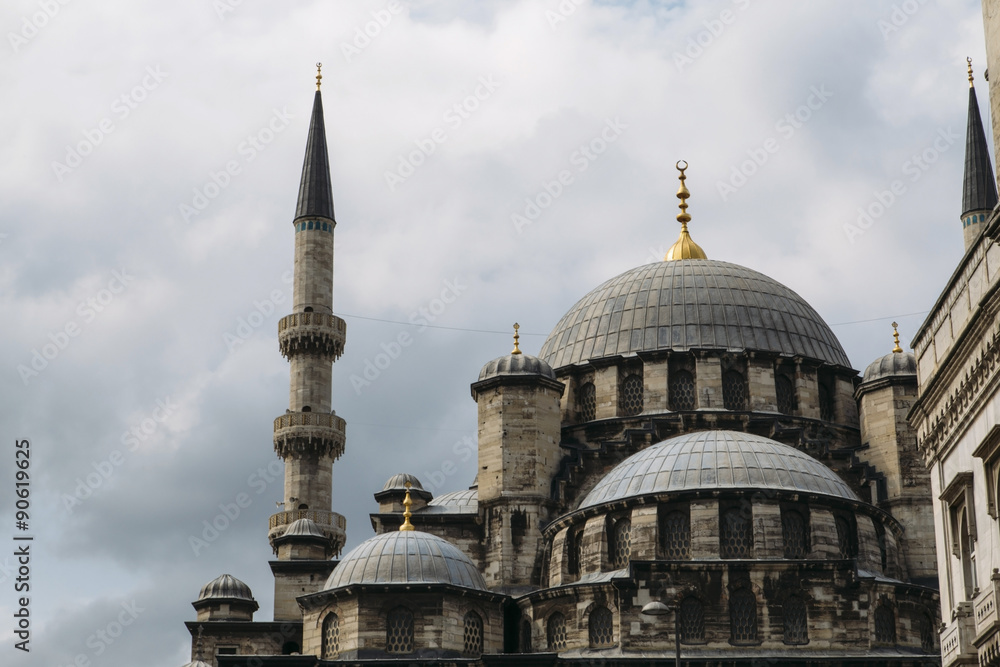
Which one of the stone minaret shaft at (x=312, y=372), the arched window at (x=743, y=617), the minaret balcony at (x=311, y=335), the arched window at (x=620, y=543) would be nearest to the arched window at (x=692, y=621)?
the arched window at (x=743, y=617)

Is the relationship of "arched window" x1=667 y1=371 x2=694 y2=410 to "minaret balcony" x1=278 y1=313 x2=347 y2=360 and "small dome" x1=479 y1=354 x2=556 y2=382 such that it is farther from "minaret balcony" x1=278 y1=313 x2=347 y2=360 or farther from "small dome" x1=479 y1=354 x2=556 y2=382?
"minaret balcony" x1=278 y1=313 x2=347 y2=360

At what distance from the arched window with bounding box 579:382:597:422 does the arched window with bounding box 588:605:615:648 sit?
9.42 m

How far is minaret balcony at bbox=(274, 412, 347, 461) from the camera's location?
4081 centimetres

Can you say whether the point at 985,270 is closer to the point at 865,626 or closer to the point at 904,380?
the point at 865,626

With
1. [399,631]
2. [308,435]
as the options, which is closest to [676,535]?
[399,631]

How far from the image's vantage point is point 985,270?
14977mm

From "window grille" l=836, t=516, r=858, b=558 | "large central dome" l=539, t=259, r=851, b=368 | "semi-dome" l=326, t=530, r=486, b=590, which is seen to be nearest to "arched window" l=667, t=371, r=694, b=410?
"large central dome" l=539, t=259, r=851, b=368

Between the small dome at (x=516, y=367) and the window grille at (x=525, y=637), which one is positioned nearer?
the window grille at (x=525, y=637)

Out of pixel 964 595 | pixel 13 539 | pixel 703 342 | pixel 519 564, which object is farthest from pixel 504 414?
pixel 964 595

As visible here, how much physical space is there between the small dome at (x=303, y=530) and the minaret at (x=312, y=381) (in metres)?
0.27

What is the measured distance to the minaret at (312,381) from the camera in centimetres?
4075

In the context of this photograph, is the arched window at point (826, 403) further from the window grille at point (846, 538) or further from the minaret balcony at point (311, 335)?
the minaret balcony at point (311, 335)

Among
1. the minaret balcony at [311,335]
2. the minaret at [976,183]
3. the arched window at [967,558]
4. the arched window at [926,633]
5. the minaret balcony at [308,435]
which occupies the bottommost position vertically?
the arched window at [967,558]

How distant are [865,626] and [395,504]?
13601 millimetres
